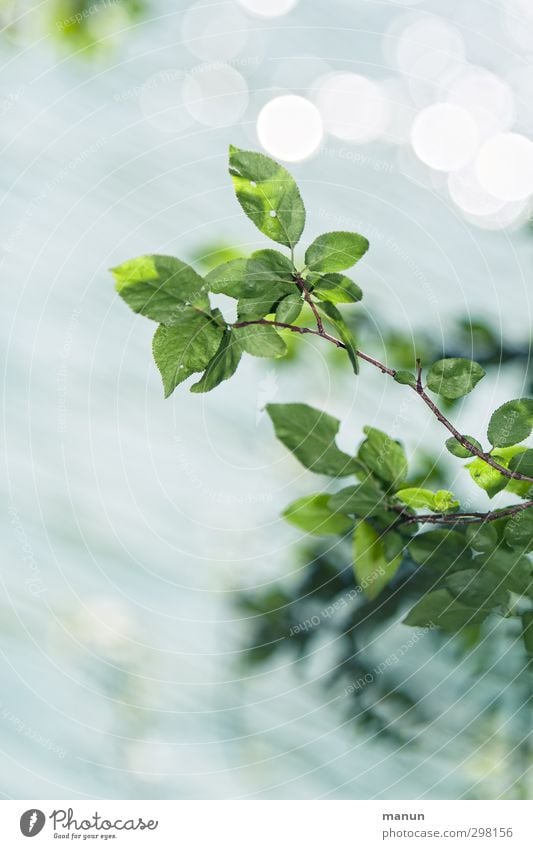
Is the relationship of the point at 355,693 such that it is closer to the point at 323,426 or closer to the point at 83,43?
the point at 323,426

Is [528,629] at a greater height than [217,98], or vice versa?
[217,98]

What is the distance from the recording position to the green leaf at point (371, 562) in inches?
12.1

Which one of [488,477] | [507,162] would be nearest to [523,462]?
[488,477]

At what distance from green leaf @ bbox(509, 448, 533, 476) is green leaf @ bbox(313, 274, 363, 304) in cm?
9

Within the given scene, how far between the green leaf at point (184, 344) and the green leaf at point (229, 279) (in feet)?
0.03

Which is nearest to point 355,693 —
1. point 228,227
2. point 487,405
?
point 487,405

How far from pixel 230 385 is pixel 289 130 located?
0.16 meters

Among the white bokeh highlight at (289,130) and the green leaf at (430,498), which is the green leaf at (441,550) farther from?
the white bokeh highlight at (289,130)

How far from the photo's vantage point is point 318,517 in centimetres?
31

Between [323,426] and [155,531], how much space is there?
159 millimetres

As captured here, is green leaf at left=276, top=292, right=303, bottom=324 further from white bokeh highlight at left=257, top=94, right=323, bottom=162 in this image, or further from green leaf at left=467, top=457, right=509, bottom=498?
white bokeh highlight at left=257, top=94, right=323, bottom=162

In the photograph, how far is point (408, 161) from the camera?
1.44 ft
